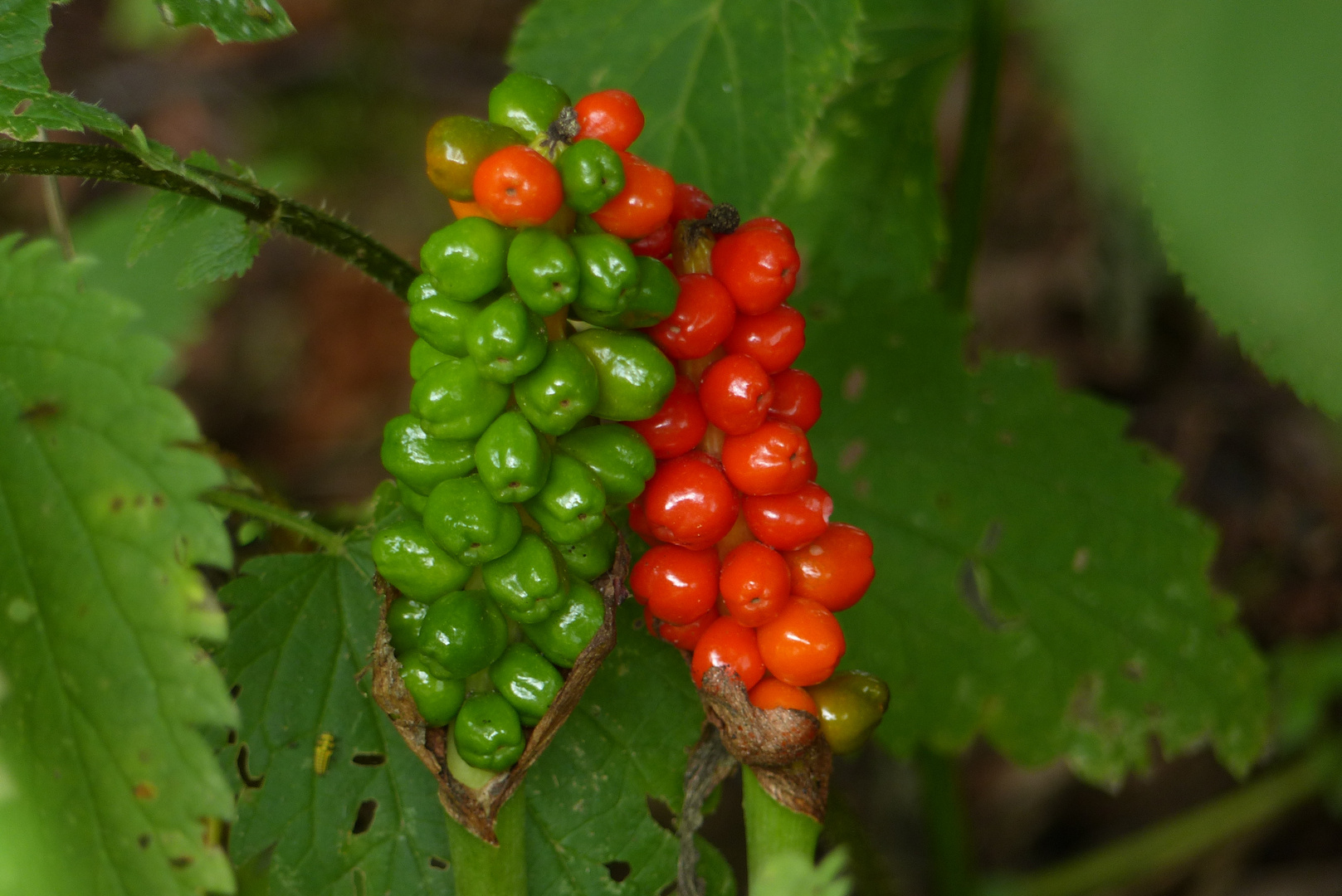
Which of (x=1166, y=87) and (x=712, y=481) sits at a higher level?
(x=1166, y=87)

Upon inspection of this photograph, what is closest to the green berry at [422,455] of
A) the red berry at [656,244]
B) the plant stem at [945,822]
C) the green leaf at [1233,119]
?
the red berry at [656,244]

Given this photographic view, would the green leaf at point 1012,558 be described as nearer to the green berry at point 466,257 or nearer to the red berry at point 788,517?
the red berry at point 788,517

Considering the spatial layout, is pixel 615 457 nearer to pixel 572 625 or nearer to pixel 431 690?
pixel 572 625

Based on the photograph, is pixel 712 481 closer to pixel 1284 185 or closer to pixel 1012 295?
pixel 1284 185

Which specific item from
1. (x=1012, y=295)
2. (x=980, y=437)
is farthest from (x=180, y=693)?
(x=1012, y=295)

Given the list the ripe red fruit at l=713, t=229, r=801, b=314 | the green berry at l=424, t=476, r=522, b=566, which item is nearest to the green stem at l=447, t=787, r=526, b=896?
the green berry at l=424, t=476, r=522, b=566

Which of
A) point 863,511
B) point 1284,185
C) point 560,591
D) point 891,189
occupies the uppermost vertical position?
point 1284,185
